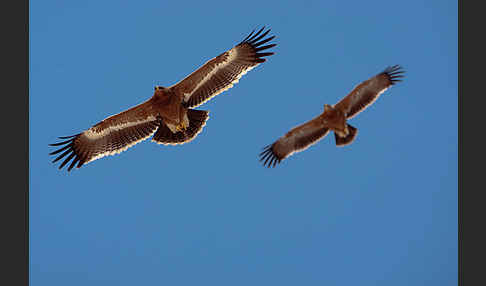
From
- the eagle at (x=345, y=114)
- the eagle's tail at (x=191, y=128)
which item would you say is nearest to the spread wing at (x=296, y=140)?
the eagle at (x=345, y=114)

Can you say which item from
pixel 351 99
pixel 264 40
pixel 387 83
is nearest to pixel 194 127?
pixel 264 40

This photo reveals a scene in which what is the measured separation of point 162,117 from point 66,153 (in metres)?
1.95

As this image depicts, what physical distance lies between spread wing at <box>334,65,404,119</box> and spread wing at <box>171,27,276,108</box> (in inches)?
76.4

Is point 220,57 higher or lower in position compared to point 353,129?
higher

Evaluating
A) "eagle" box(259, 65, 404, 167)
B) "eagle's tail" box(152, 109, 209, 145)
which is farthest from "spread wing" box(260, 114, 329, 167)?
"eagle's tail" box(152, 109, 209, 145)

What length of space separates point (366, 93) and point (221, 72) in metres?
2.94

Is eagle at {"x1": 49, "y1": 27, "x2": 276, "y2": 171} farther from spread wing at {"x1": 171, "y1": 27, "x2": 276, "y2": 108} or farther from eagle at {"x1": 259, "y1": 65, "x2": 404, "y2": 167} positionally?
eagle at {"x1": 259, "y1": 65, "x2": 404, "y2": 167}

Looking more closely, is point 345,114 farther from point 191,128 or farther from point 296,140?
point 191,128

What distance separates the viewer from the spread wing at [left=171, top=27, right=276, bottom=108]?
403 inches

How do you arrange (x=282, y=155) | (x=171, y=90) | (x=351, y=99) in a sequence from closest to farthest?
(x=171, y=90)
(x=351, y=99)
(x=282, y=155)

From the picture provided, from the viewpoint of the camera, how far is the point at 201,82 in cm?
1049

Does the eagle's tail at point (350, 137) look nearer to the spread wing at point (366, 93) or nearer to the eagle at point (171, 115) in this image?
the spread wing at point (366, 93)

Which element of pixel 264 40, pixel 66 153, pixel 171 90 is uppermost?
pixel 264 40

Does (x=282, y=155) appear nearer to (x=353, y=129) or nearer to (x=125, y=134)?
(x=353, y=129)
